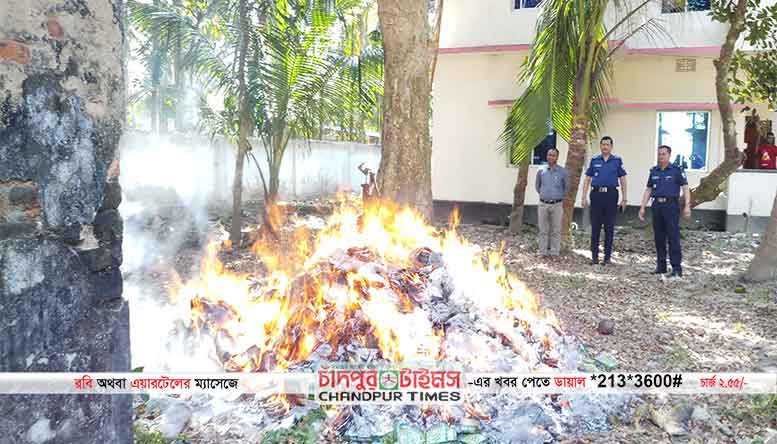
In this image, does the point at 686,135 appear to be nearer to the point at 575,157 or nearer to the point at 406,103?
the point at 575,157

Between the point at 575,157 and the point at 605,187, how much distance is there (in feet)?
3.41

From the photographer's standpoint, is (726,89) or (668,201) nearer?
(668,201)

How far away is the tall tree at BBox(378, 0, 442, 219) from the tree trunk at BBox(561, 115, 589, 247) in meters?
4.09

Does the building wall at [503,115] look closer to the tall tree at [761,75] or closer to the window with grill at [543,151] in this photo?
the window with grill at [543,151]

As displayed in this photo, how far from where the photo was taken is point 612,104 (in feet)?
40.1

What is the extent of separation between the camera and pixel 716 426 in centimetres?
378

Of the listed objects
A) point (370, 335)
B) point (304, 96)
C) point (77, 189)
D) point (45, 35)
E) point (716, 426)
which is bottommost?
point (716, 426)

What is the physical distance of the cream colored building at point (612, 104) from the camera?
1172cm

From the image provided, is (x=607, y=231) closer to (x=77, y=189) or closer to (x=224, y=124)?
(x=224, y=124)

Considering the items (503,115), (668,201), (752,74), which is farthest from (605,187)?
(503,115)

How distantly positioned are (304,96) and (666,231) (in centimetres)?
→ 579

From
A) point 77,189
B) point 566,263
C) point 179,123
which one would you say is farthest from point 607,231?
point 179,123

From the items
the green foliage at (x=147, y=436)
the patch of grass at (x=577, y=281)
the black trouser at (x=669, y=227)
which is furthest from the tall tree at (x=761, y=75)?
the green foliage at (x=147, y=436)

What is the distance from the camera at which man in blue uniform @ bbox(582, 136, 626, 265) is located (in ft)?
28.2
